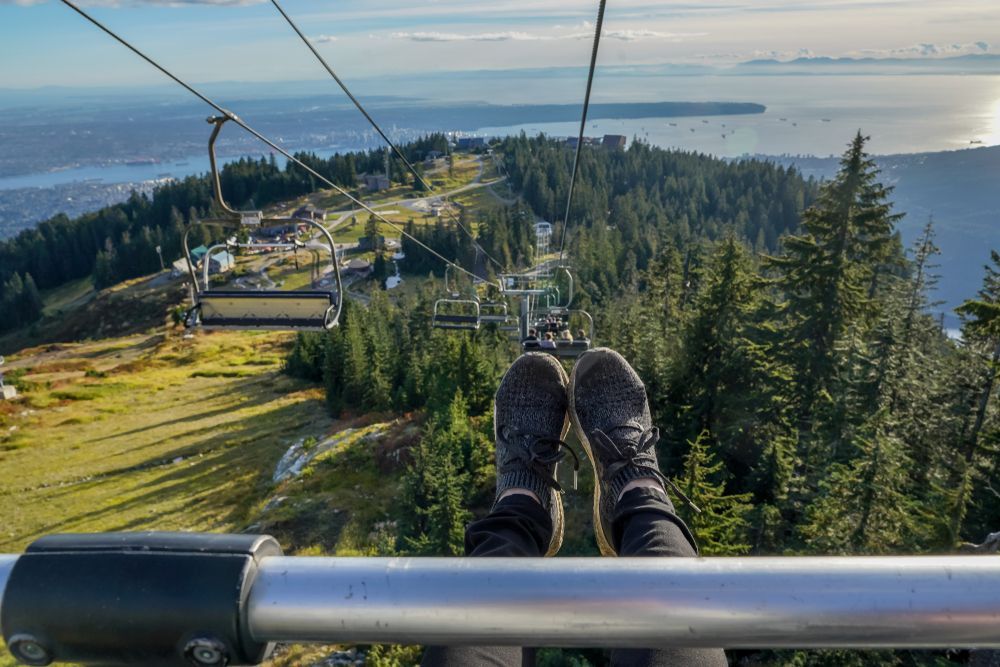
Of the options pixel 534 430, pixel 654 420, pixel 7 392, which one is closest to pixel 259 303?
pixel 534 430

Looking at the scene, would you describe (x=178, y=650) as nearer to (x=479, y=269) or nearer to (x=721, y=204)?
(x=479, y=269)

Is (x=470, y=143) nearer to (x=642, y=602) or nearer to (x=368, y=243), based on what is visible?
(x=368, y=243)

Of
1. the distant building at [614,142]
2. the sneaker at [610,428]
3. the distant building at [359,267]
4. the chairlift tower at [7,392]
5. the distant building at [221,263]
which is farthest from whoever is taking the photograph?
the distant building at [614,142]

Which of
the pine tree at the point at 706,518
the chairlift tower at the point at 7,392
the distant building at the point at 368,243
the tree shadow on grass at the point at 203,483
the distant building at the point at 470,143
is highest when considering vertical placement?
the distant building at the point at 470,143

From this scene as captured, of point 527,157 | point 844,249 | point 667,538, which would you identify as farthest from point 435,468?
point 527,157

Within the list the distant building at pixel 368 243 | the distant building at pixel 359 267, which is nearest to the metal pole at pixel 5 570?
the distant building at pixel 359 267

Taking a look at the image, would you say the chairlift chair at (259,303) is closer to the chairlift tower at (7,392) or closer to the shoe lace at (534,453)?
the shoe lace at (534,453)

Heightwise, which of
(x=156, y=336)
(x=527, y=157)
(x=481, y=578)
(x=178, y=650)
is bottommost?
(x=156, y=336)
